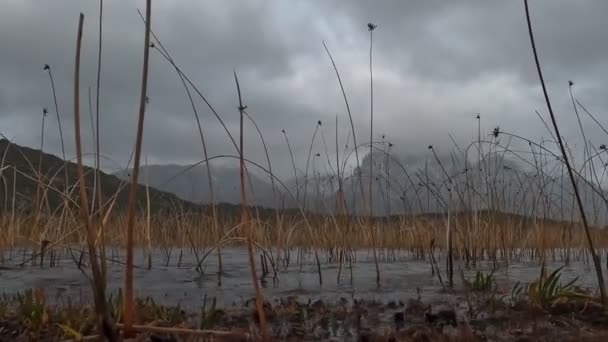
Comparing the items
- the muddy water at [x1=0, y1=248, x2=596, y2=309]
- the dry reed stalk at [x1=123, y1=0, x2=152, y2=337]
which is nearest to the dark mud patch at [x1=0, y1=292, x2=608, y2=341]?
the dry reed stalk at [x1=123, y1=0, x2=152, y2=337]

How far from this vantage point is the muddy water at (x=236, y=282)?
16.7ft

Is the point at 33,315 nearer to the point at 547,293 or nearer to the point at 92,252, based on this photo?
the point at 92,252

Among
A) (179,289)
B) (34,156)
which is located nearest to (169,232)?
(179,289)

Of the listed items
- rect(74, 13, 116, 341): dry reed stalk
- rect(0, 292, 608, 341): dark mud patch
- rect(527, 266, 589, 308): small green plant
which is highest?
rect(74, 13, 116, 341): dry reed stalk

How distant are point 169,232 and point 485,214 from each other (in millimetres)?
6008

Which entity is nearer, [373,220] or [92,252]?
[92,252]

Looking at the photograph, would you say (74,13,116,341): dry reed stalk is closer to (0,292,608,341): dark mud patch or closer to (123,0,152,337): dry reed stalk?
(123,0,152,337): dry reed stalk

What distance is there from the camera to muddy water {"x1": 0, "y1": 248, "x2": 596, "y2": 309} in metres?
5.09

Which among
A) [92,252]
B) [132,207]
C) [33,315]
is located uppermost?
[132,207]

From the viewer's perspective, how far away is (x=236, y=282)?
6227 millimetres

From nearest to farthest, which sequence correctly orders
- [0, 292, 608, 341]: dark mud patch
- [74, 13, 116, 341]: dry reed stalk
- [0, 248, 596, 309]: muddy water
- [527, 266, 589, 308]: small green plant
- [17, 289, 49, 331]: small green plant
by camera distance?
1. [74, 13, 116, 341]: dry reed stalk
2. [0, 292, 608, 341]: dark mud patch
3. [17, 289, 49, 331]: small green plant
4. [527, 266, 589, 308]: small green plant
5. [0, 248, 596, 309]: muddy water

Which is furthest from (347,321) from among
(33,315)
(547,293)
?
(33,315)

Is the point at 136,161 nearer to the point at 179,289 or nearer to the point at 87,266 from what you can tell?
the point at 179,289

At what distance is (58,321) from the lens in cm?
322
